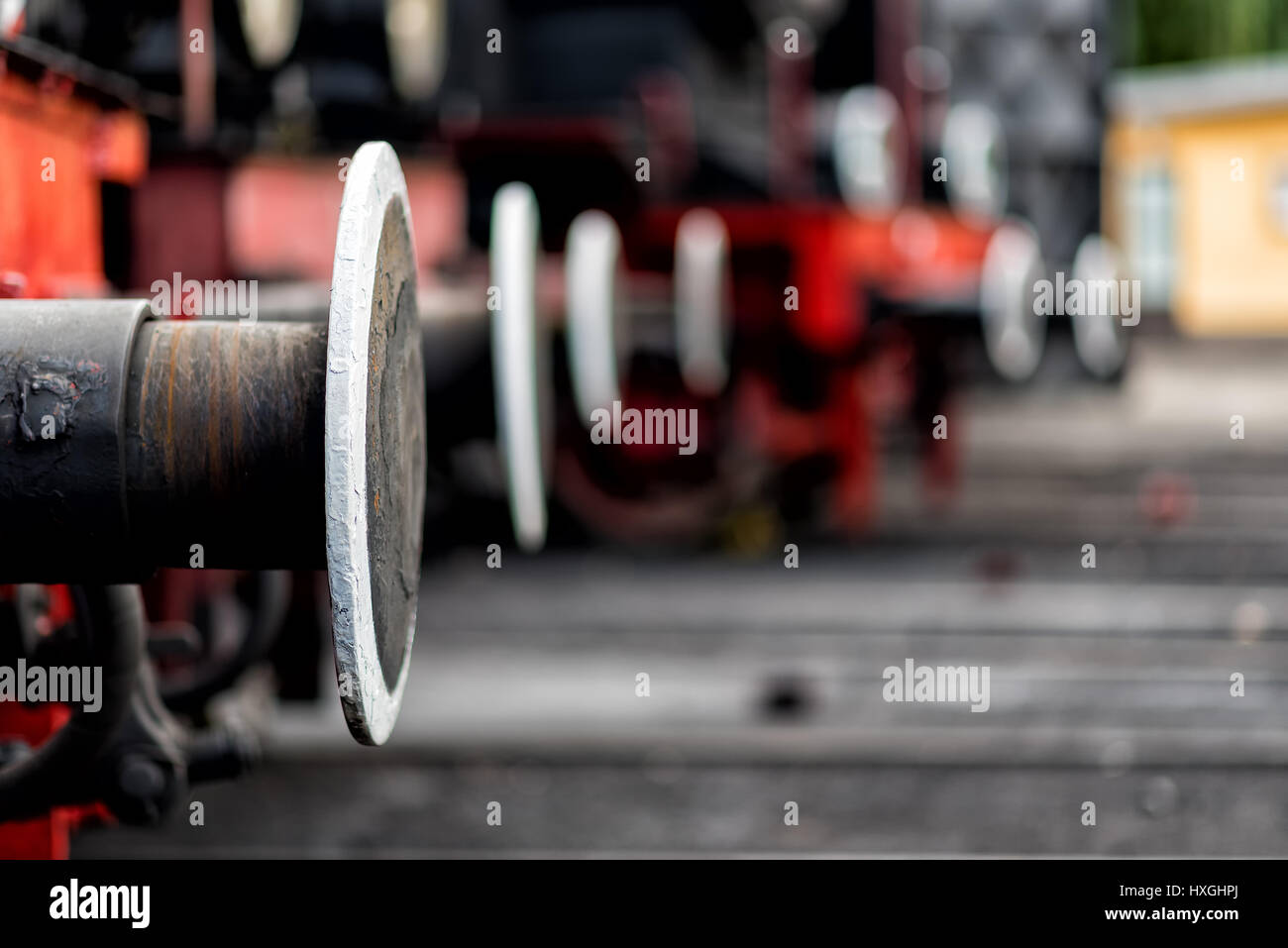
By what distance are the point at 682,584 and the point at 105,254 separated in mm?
3310

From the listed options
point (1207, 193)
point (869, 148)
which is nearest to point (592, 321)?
point (869, 148)

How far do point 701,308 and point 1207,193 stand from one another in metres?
14.1

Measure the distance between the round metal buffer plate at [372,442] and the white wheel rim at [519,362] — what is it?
912mm

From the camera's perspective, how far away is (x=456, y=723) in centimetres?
402

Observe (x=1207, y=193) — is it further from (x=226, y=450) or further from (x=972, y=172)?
(x=226, y=450)

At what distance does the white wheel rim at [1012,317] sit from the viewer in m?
7.80

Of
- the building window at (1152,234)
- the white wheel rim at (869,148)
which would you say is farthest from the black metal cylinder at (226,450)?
the building window at (1152,234)

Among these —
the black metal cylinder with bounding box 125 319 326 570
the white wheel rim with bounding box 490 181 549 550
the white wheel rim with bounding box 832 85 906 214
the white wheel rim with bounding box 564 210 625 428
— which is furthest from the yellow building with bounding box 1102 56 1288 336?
the black metal cylinder with bounding box 125 319 326 570

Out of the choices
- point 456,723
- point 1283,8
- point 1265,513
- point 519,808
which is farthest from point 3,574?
point 1283,8

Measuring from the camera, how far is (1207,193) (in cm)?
1864

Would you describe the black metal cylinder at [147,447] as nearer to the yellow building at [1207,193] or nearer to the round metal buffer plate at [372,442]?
the round metal buffer plate at [372,442]
